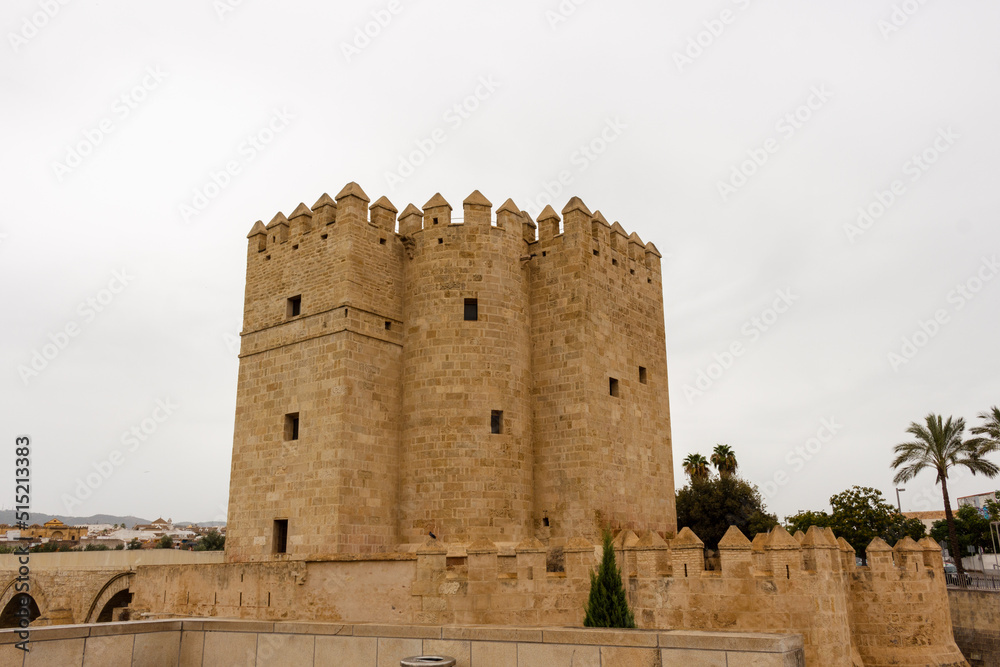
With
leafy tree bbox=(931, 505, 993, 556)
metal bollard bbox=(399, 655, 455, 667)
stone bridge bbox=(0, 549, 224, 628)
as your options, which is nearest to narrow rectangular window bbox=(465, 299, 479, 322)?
metal bollard bbox=(399, 655, 455, 667)

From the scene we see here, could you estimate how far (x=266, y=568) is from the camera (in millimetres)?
14938

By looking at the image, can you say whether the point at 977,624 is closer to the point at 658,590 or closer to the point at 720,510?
the point at 720,510

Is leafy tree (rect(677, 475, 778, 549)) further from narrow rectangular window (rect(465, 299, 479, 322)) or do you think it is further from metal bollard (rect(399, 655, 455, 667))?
metal bollard (rect(399, 655, 455, 667))

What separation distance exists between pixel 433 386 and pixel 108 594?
1393 centimetres

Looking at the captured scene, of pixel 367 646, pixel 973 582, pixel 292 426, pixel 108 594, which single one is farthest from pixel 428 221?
pixel 973 582

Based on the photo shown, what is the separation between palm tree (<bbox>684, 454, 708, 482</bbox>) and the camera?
3932cm

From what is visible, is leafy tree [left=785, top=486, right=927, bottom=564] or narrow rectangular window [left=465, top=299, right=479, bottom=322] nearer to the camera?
narrow rectangular window [left=465, top=299, right=479, bottom=322]

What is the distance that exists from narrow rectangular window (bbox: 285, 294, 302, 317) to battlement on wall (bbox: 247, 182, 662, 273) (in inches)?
54.7

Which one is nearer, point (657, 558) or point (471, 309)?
point (657, 558)

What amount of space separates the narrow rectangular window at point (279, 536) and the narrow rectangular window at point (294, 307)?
4.77 metres

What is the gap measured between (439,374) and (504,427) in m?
1.89

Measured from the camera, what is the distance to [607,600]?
12.8m

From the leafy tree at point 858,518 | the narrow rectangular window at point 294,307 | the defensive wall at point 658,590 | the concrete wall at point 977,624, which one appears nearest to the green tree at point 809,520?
the leafy tree at point 858,518

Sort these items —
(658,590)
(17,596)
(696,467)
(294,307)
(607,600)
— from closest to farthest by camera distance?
(607,600)
(658,590)
(294,307)
(17,596)
(696,467)
